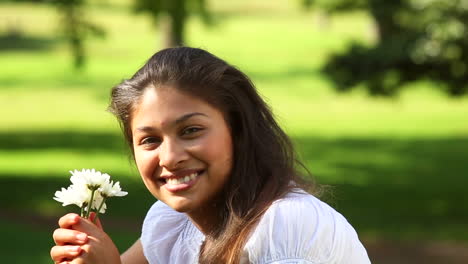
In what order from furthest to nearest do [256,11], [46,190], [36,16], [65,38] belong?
[256,11], [36,16], [46,190], [65,38]

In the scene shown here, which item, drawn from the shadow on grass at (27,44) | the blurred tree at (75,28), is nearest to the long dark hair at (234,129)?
the blurred tree at (75,28)

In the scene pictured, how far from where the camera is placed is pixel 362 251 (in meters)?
2.48

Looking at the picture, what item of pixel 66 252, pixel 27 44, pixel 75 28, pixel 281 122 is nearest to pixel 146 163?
pixel 66 252

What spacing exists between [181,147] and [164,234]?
1.75ft

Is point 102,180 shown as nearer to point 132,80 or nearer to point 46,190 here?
point 132,80

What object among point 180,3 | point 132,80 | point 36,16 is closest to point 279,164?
point 132,80

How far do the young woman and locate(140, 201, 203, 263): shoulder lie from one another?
0.22 m

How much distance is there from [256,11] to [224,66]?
162 feet

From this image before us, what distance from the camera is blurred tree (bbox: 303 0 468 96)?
35.3 ft

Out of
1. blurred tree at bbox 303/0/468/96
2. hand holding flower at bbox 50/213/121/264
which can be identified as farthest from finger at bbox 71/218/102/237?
blurred tree at bbox 303/0/468/96

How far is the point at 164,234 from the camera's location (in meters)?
2.86

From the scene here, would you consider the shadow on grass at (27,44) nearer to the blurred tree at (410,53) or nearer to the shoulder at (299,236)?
the blurred tree at (410,53)

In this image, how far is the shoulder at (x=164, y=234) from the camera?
9.26ft

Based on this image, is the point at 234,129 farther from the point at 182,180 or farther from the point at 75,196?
the point at 75,196
